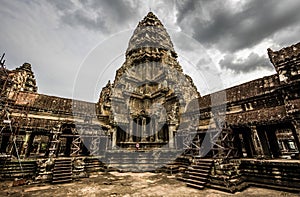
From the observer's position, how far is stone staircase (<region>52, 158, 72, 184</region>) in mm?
10924

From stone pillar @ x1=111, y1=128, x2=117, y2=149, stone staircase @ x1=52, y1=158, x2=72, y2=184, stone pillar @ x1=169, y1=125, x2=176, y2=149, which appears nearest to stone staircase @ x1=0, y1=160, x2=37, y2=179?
stone staircase @ x1=52, y1=158, x2=72, y2=184

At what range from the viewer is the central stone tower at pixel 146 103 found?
746 inches

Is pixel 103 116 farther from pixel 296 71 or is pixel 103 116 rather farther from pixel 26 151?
pixel 296 71

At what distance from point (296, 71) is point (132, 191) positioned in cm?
1480

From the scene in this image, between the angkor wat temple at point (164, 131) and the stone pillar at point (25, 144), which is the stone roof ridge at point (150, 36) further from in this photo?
the stone pillar at point (25, 144)

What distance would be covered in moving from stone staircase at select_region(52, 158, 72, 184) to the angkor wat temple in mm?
70

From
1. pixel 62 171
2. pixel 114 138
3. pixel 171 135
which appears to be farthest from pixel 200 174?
pixel 114 138

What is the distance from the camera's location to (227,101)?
1633cm

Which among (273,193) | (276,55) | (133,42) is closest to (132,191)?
(273,193)

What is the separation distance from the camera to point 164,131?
19359 millimetres

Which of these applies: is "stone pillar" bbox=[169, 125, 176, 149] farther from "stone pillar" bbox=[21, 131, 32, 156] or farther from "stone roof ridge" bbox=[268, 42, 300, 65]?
"stone pillar" bbox=[21, 131, 32, 156]

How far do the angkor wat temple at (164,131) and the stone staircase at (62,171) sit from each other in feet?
0.23

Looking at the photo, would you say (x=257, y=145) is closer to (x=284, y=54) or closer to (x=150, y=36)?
(x=284, y=54)

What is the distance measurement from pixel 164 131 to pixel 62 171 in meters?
11.7
